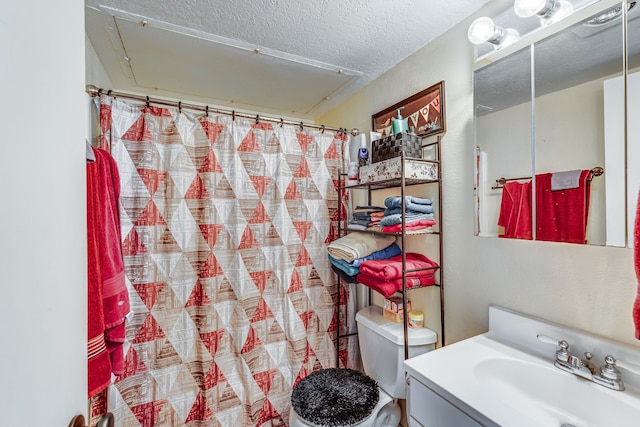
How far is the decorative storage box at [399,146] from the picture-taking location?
130 cm

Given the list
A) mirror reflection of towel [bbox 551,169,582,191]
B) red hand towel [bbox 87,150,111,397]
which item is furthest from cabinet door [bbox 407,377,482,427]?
red hand towel [bbox 87,150,111,397]

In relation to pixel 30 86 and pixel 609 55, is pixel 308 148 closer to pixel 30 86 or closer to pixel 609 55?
pixel 609 55

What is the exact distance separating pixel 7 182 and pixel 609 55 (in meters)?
1.38

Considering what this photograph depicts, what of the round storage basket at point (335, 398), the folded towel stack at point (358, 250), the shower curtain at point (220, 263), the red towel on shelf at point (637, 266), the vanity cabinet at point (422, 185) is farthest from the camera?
the folded towel stack at point (358, 250)

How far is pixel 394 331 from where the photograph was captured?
1.34m

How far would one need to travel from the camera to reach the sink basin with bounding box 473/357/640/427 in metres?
0.74

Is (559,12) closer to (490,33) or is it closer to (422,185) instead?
(490,33)

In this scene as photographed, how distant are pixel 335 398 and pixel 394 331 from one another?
1.35 feet

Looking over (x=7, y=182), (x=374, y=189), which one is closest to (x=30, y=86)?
(x=7, y=182)

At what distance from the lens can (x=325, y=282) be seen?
6.03 feet

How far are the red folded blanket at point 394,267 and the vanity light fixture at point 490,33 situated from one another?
0.97 metres

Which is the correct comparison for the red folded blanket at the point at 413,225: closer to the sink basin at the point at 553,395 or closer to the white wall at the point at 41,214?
the sink basin at the point at 553,395

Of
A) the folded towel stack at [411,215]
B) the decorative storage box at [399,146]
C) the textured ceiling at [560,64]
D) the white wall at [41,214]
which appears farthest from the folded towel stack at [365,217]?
the white wall at [41,214]

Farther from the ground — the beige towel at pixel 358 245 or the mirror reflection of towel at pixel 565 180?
the mirror reflection of towel at pixel 565 180
